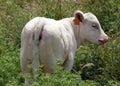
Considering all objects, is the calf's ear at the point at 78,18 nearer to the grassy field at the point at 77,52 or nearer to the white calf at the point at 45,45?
the white calf at the point at 45,45

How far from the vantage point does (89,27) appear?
7895 millimetres

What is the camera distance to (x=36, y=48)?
22.5 feet


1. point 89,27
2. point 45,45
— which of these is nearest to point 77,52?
point 89,27

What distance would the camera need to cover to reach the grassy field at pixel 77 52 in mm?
6570

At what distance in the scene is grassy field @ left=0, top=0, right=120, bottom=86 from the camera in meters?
6.57

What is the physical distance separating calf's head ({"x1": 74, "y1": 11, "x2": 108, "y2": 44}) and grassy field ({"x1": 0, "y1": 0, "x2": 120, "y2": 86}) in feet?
1.33

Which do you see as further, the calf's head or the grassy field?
the calf's head

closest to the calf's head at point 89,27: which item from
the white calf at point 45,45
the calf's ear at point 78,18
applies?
the calf's ear at point 78,18

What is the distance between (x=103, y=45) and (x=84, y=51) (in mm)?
546

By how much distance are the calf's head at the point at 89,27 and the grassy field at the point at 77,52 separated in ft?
1.33

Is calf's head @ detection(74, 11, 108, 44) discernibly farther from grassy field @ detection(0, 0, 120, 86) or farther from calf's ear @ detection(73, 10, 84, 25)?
grassy field @ detection(0, 0, 120, 86)

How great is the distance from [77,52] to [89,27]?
67cm

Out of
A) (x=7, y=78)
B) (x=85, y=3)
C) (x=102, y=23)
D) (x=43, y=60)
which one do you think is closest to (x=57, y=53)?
(x=43, y=60)

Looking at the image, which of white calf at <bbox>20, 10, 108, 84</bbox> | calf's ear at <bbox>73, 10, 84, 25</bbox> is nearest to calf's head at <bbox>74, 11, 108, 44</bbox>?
calf's ear at <bbox>73, 10, 84, 25</bbox>
